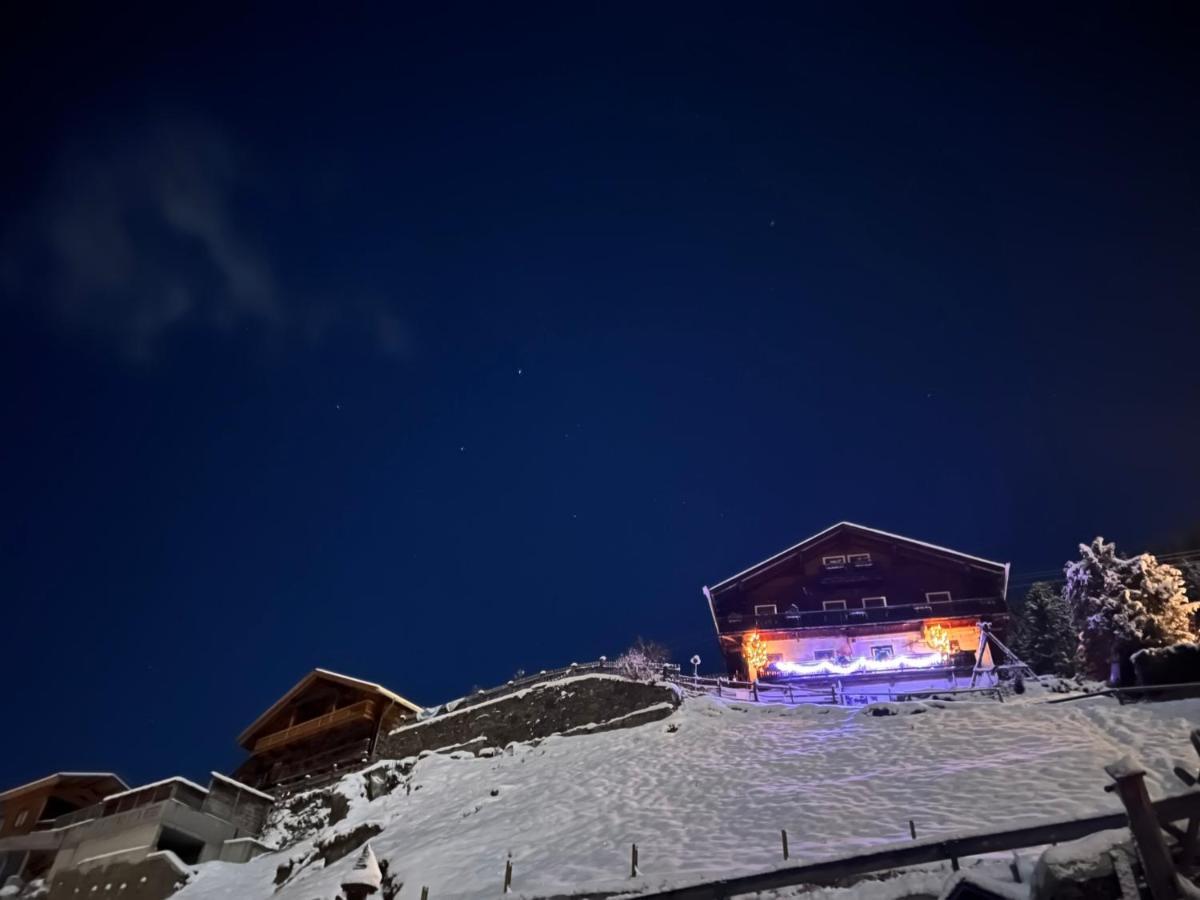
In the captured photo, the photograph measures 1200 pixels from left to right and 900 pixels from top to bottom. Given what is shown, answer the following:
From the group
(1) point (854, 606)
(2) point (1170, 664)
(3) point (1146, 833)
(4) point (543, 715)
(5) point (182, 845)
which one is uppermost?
(1) point (854, 606)

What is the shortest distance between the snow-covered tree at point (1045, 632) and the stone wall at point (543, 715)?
16.8 meters

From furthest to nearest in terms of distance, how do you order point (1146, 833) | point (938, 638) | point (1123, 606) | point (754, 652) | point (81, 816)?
point (754, 652), point (938, 638), point (81, 816), point (1123, 606), point (1146, 833)

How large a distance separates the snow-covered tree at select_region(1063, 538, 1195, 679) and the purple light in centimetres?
678

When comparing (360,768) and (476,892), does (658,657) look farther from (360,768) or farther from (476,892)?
(476,892)

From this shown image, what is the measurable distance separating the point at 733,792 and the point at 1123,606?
639 inches

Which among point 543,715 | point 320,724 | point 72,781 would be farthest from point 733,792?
point 72,781

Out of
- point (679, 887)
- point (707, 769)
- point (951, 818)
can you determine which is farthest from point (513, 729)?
point (679, 887)

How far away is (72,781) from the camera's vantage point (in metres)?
41.3

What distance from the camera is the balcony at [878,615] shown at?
3862 centimetres

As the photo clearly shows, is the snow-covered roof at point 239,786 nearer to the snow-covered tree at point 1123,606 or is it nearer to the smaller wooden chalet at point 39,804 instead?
the smaller wooden chalet at point 39,804

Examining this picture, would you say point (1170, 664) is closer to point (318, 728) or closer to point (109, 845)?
point (318, 728)

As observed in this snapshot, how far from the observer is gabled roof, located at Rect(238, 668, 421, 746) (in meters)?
40.0

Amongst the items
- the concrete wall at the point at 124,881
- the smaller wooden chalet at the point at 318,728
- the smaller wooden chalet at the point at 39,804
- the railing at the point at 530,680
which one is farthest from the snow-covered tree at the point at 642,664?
the smaller wooden chalet at the point at 39,804

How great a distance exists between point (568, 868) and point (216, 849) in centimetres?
2195
